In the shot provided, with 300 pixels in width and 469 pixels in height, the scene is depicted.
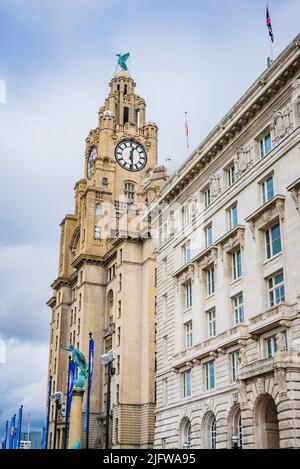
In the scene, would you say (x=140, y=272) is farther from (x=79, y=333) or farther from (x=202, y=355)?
(x=202, y=355)

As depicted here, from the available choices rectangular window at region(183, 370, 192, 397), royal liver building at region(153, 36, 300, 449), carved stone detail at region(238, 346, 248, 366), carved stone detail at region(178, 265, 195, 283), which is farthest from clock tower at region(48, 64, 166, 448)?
carved stone detail at region(238, 346, 248, 366)

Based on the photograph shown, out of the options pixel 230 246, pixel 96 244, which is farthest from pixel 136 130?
pixel 230 246

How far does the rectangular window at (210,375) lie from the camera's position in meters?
48.2

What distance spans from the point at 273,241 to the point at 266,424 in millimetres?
11799

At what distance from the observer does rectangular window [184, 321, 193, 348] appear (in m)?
53.0

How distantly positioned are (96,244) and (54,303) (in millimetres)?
18697

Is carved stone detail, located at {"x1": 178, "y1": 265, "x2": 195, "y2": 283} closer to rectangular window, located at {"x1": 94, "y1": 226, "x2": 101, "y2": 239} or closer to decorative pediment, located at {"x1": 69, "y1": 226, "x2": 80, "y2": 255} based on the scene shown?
rectangular window, located at {"x1": 94, "y1": 226, "x2": 101, "y2": 239}

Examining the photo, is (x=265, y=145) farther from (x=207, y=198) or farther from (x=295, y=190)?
(x=207, y=198)

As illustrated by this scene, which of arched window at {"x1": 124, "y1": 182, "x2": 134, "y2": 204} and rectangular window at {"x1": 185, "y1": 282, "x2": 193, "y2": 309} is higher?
arched window at {"x1": 124, "y1": 182, "x2": 134, "y2": 204}

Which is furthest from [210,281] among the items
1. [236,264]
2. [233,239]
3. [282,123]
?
[282,123]

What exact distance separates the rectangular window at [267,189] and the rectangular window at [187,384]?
51.8ft

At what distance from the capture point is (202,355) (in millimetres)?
48969

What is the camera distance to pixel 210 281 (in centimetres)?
5141

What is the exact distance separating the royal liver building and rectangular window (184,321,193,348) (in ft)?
0.27
